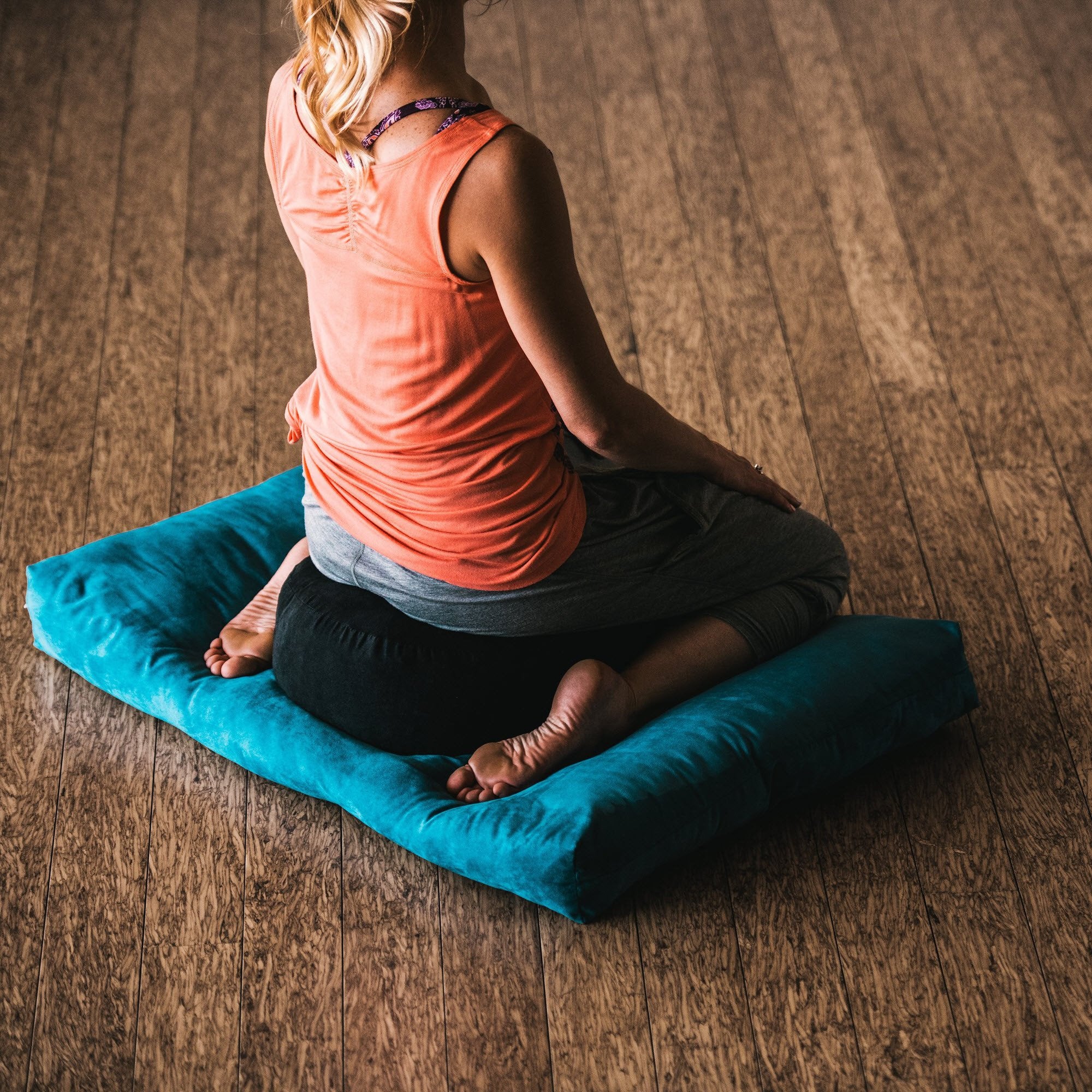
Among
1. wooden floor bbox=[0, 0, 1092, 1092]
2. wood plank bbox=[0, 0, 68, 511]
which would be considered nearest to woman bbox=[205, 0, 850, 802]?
wooden floor bbox=[0, 0, 1092, 1092]

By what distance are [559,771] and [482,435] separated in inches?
17.5

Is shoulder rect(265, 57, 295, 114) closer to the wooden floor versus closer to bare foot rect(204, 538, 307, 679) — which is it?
bare foot rect(204, 538, 307, 679)

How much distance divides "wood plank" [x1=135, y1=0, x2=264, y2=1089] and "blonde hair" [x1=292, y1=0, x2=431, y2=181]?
2.89 feet

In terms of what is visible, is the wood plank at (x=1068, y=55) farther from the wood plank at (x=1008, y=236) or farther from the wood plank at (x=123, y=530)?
the wood plank at (x=123, y=530)

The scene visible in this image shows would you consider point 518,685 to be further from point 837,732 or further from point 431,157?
point 431,157

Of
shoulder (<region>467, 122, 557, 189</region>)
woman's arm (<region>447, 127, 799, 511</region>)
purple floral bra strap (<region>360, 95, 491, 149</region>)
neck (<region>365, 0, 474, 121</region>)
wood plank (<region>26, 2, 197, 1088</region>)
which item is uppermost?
neck (<region>365, 0, 474, 121</region>)

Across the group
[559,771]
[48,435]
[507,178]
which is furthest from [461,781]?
[48,435]

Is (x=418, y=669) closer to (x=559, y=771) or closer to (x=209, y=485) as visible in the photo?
(x=559, y=771)

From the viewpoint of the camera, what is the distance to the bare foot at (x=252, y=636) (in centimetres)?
184

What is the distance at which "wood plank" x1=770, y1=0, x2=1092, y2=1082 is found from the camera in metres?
1.60

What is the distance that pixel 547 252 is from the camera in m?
1.35

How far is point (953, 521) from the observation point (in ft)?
7.22

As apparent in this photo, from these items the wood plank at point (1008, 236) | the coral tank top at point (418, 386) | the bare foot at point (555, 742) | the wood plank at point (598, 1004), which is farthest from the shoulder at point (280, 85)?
the wood plank at point (1008, 236)

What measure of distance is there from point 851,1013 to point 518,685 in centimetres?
55
